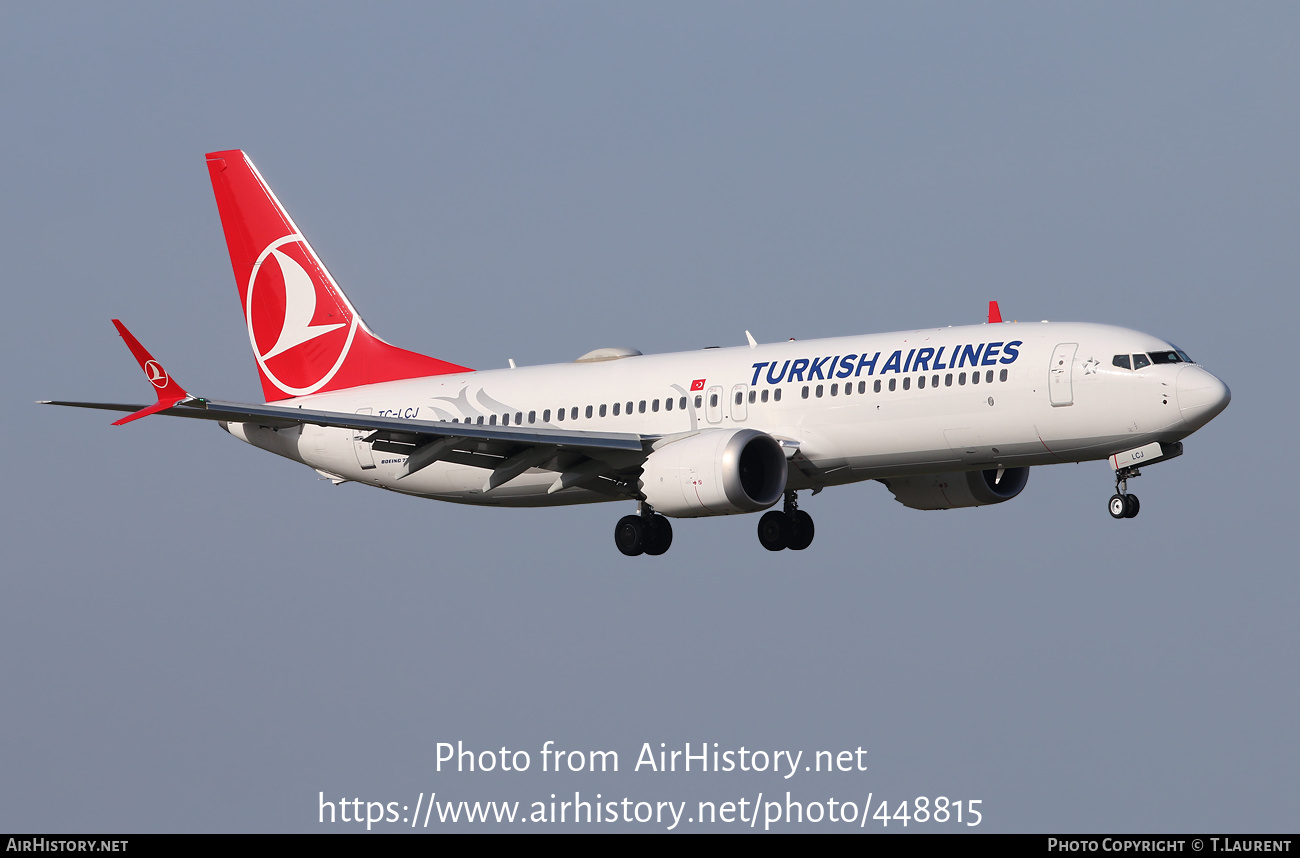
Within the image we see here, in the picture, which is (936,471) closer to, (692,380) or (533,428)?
(692,380)

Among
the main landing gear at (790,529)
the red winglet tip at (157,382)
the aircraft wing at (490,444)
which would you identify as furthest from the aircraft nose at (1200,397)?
the red winglet tip at (157,382)

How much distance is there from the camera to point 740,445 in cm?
4144

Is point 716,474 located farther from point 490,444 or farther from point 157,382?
point 157,382

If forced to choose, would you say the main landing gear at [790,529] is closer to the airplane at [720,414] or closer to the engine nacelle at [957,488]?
the airplane at [720,414]

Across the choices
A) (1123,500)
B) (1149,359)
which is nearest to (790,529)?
(1123,500)

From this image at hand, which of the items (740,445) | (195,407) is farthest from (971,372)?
(195,407)

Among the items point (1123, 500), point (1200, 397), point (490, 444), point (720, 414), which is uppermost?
point (720, 414)

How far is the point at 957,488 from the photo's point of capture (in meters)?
47.0

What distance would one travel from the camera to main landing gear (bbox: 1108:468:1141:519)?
130 feet

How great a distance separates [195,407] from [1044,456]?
1955cm

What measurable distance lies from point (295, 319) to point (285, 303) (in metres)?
0.64

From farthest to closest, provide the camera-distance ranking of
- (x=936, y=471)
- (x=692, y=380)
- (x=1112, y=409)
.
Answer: (x=692, y=380) → (x=936, y=471) → (x=1112, y=409)

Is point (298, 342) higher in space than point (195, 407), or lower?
higher

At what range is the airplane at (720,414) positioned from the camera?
3953 centimetres
